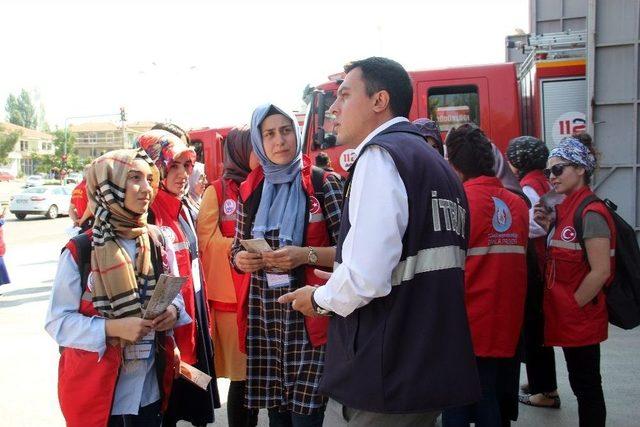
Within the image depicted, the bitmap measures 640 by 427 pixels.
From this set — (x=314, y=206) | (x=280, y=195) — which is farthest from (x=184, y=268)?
(x=314, y=206)

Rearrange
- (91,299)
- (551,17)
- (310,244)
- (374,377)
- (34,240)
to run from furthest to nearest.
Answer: (34,240) < (551,17) < (310,244) < (91,299) < (374,377)

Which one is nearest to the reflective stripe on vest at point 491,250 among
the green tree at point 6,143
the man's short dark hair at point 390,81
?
the man's short dark hair at point 390,81

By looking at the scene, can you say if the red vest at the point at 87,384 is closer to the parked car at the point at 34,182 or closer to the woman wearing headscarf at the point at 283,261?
the woman wearing headscarf at the point at 283,261

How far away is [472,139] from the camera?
3.23 m

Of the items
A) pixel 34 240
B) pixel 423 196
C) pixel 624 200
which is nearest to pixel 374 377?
pixel 423 196

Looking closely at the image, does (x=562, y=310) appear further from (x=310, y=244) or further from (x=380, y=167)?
(x=380, y=167)

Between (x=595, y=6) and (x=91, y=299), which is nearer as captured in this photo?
(x=91, y=299)

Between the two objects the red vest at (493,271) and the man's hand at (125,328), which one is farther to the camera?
the red vest at (493,271)

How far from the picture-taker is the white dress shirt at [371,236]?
1.74m

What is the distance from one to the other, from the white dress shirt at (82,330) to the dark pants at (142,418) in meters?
0.04

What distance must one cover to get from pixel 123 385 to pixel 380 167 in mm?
1502

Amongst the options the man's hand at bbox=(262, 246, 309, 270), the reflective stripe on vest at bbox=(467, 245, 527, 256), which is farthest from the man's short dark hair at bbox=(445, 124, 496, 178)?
the man's hand at bbox=(262, 246, 309, 270)

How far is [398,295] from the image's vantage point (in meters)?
1.79

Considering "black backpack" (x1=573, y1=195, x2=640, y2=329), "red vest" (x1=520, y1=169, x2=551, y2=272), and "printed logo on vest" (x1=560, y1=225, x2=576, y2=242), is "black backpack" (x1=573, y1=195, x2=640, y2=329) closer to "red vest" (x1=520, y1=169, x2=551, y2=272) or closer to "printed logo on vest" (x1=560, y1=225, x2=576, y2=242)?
"printed logo on vest" (x1=560, y1=225, x2=576, y2=242)
